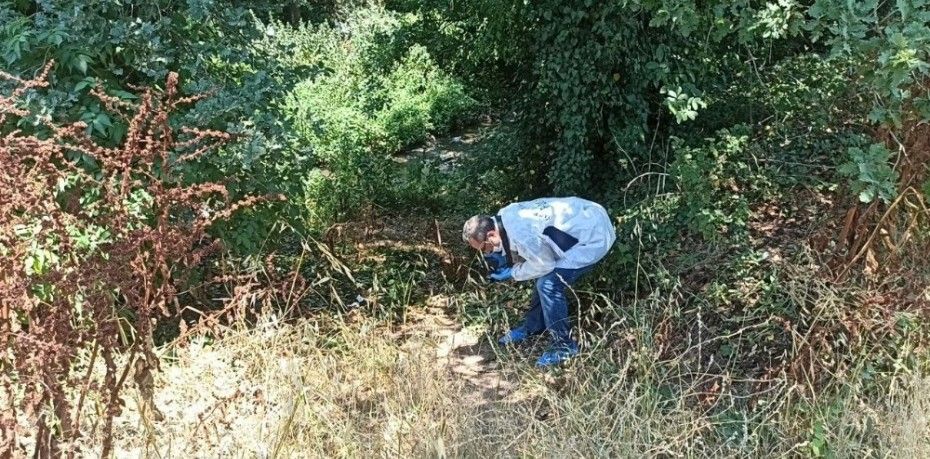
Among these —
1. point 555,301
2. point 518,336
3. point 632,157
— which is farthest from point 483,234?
point 632,157

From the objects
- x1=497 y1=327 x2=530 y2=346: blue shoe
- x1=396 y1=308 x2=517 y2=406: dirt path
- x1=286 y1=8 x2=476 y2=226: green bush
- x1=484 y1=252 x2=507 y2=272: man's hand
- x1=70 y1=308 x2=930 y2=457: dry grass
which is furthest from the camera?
x1=286 y1=8 x2=476 y2=226: green bush

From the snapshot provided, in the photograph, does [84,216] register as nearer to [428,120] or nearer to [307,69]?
[307,69]

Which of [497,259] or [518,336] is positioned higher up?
[497,259]

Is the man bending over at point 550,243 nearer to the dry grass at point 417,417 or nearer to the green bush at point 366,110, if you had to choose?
the dry grass at point 417,417

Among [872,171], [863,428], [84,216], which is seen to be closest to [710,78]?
[872,171]

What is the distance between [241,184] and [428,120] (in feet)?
18.5

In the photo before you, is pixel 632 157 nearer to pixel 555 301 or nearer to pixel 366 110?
pixel 555 301

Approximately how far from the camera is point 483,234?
4.62m

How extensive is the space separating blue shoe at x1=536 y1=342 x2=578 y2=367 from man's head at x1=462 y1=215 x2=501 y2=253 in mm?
709

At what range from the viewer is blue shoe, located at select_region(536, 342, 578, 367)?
13.8ft

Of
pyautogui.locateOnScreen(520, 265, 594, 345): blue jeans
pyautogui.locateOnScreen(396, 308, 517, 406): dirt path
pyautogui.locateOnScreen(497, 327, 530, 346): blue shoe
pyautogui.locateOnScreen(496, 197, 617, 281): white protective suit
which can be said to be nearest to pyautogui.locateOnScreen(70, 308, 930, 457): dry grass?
pyautogui.locateOnScreen(396, 308, 517, 406): dirt path

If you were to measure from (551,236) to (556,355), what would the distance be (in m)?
0.75

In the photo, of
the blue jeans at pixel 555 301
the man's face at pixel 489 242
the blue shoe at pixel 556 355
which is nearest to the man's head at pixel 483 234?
the man's face at pixel 489 242

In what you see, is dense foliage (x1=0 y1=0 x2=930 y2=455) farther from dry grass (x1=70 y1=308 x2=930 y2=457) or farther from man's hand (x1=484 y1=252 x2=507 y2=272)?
man's hand (x1=484 y1=252 x2=507 y2=272)
